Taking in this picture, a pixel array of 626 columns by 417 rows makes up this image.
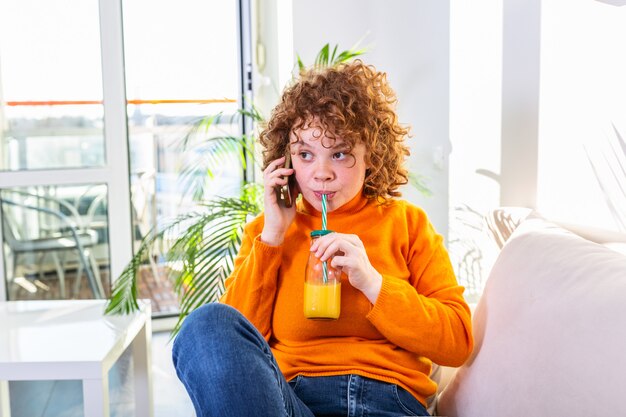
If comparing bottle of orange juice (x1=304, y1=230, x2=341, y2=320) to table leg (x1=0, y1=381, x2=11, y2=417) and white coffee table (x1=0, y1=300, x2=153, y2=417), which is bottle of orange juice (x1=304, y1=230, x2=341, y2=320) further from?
table leg (x1=0, y1=381, x2=11, y2=417)

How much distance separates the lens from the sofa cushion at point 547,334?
2.76 ft

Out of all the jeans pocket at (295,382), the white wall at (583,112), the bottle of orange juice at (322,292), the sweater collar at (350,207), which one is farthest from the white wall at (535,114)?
the jeans pocket at (295,382)

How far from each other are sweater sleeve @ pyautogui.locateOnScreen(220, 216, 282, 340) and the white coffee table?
0.52 meters

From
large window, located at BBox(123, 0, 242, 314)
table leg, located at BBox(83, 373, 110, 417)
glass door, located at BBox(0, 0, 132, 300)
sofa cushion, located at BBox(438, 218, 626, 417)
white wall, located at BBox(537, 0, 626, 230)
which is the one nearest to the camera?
sofa cushion, located at BBox(438, 218, 626, 417)

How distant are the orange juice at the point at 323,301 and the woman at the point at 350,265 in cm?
4

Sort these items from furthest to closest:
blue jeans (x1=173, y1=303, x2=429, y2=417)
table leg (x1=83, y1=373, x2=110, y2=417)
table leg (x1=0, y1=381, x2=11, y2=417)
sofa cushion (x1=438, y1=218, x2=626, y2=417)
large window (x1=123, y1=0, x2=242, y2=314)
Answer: large window (x1=123, y1=0, x2=242, y2=314) < table leg (x1=0, y1=381, x2=11, y2=417) < table leg (x1=83, y1=373, x2=110, y2=417) < blue jeans (x1=173, y1=303, x2=429, y2=417) < sofa cushion (x1=438, y1=218, x2=626, y2=417)

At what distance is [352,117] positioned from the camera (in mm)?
1244

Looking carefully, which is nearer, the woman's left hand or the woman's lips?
the woman's left hand

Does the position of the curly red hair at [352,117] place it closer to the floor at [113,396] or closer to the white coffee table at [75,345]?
the white coffee table at [75,345]

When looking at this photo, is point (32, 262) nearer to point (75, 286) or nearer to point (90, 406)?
point (75, 286)

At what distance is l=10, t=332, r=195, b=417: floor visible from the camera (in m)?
2.38

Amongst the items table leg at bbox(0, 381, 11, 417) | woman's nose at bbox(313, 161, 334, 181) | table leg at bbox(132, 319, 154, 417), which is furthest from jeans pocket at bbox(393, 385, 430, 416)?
table leg at bbox(0, 381, 11, 417)

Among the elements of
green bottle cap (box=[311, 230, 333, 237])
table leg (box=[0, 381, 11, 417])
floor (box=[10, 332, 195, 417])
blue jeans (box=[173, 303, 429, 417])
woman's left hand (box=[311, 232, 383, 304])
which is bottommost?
floor (box=[10, 332, 195, 417])

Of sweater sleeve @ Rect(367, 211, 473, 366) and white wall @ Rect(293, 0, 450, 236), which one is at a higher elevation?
white wall @ Rect(293, 0, 450, 236)
